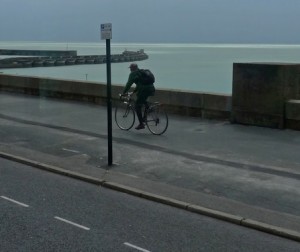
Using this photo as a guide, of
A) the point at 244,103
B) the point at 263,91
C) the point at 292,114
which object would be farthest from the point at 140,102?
the point at 292,114

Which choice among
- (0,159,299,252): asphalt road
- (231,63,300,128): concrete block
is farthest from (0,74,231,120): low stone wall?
(0,159,299,252): asphalt road

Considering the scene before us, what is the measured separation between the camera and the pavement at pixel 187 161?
275 inches

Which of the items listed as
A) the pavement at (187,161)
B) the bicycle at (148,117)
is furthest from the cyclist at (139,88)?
the pavement at (187,161)

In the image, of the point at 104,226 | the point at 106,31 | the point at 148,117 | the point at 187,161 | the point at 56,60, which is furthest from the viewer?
the point at 56,60

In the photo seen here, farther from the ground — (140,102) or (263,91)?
(263,91)

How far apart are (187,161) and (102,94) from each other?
26.2 ft

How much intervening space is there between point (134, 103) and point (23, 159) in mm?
3609

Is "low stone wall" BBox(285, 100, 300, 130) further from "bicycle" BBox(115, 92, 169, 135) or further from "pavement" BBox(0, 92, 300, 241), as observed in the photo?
"bicycle" BBox(115, 92, 169, 135)

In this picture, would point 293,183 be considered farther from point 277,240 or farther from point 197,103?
point 197,103

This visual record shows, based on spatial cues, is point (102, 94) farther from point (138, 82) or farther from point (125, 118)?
point (138, 82)

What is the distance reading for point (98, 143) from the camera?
36.3 feet

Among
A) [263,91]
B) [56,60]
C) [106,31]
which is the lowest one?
[56,60]

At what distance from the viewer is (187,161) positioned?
9.44 metres

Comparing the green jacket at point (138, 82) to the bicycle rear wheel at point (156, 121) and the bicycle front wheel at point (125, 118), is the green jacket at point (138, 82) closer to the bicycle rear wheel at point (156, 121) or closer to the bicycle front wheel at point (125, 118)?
the bicycle rear wheel at point (156, 121)
